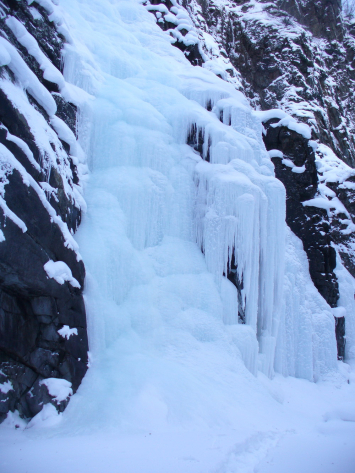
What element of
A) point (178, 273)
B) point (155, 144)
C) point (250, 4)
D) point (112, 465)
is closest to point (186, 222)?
point (178, 273)

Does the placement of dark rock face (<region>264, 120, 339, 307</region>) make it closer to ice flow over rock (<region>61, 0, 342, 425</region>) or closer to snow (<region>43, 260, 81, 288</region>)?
ice flow over rock (<region>61, 0, 342, 425</region>)

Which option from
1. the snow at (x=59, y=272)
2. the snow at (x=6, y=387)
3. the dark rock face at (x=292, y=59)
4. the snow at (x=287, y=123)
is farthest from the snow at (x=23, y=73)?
the dark rock face at (x=292, y=59)

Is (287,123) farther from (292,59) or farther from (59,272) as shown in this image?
(59,272)

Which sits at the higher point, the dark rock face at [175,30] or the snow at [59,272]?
the dark rock face at [175,30]

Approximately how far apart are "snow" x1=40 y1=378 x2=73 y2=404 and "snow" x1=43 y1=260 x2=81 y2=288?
4.43 feet

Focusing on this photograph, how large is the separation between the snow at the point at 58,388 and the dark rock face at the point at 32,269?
0.15ft

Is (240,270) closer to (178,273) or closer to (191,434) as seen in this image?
(178,273)

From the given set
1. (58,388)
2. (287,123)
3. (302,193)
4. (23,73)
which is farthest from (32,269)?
(287,123)

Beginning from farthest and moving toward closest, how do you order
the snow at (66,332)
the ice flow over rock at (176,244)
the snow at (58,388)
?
1. the ice flow over rock at (176,244)
2. the snow at (66,332)
3. the snow at (58,388)

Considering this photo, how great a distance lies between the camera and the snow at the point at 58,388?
4.62 meters

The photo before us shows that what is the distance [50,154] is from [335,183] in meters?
16.4

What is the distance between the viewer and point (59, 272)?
4848 millimetres

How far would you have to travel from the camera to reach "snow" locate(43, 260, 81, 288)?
184 inches

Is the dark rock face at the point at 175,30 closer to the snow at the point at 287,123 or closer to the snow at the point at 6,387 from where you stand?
the snow at the point at 287,123
